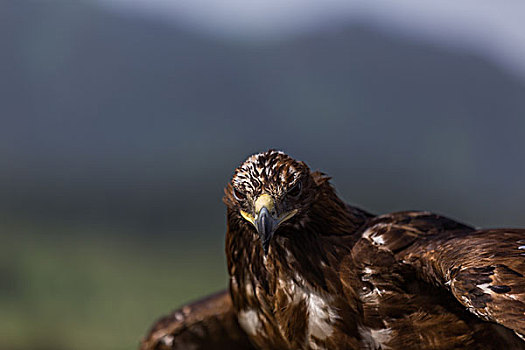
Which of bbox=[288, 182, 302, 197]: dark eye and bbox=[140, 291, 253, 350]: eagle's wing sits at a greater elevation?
bbox=[288, 182, 302, 197]: dark eye

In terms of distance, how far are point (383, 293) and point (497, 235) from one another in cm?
89

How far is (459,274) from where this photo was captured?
12.1ft

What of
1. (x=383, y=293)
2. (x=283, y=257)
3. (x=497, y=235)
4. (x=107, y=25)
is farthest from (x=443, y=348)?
(x=107, y=25)

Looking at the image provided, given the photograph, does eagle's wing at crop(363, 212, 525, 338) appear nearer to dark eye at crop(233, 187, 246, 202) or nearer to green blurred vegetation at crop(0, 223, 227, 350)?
dark eye at crop(233, 187, 246, 202)

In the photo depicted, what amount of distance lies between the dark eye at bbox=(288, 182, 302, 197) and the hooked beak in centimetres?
16

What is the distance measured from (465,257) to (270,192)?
1.35m

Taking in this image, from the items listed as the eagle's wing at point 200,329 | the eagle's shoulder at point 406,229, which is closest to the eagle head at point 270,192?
the eagle's shoulder at point 406,229

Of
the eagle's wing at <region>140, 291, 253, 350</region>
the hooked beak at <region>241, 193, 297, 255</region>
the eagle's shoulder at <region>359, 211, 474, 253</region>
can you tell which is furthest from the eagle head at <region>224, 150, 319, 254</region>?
the eagle's wing at <region>140, 291, 253, 350</region>

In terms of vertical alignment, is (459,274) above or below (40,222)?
above

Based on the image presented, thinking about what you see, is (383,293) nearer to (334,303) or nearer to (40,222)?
(334,303)

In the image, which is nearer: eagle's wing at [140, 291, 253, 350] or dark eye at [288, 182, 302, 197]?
dark eye at [288, 182, 302, 197]

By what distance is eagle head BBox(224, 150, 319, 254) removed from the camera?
3910 millimetres

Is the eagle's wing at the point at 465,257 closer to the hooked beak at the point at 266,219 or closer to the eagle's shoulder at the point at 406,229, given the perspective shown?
the eagle's shoulder at the point at 406,229

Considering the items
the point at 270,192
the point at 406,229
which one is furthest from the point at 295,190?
the point at 406,229
